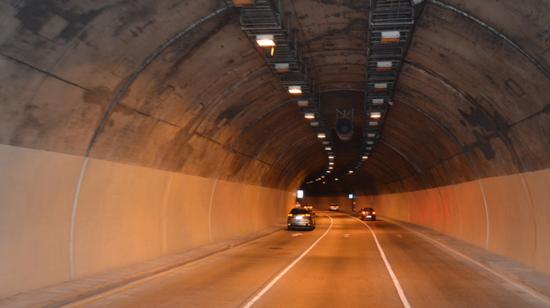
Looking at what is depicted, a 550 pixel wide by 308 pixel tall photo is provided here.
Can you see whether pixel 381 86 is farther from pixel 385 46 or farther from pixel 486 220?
pixel 486 220

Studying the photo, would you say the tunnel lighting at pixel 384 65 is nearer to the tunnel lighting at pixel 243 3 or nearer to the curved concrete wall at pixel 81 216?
the tunnel lighting at pixel 243 3

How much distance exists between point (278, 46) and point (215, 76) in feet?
8.30

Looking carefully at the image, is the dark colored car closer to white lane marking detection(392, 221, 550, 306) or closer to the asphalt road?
white lane marking detection(392, 221, 550, 306)

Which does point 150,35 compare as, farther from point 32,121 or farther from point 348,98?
point 348,98

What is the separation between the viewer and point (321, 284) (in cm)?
1462

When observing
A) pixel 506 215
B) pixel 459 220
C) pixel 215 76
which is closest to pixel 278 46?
pixel 215 76

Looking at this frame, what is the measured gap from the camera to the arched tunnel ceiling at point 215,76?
10438mm

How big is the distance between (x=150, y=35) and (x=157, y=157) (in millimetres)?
6748

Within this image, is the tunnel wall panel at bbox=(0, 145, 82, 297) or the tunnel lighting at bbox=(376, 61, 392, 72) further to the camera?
the tunnel lighting at bbox=(376, 61, 392, 72)

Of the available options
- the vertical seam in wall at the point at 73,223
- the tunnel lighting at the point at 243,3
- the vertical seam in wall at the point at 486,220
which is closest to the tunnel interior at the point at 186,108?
the vertical seam in wall at the point at 73,223

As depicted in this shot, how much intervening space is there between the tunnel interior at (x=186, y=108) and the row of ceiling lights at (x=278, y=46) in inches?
14.4

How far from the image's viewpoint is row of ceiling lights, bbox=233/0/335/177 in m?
12.4

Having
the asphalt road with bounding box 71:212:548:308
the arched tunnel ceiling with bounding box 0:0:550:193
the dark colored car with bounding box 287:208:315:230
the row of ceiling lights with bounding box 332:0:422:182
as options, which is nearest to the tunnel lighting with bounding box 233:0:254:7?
the arched tunnel ceiling with bounding box 0:0:550:193

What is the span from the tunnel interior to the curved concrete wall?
1.8 inches
